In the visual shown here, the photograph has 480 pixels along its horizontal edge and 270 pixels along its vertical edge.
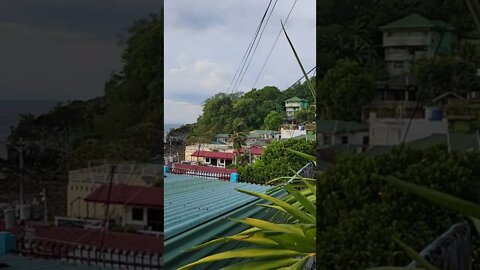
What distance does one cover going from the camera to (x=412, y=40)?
3.99ft

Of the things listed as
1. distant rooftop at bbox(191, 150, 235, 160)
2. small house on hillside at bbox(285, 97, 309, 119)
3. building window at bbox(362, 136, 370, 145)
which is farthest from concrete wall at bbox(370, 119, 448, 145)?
distant rooftop at bbox(191, 150, 235, 160)

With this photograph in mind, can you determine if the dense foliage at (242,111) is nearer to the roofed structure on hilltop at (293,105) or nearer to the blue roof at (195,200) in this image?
the roofed structure on hilltop at (293,105)

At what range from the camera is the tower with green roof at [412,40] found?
1199 mm

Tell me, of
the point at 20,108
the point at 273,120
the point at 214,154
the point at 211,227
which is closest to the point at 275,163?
the point at 273,120

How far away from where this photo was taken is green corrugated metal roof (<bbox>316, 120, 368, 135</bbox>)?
127 cm

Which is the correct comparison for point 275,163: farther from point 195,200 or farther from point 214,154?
point 195,200

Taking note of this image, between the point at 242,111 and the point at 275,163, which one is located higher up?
the point at 242,111

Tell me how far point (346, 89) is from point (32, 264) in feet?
3.25

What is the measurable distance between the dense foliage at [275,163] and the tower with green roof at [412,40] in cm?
279

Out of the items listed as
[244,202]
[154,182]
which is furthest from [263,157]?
[154,182]

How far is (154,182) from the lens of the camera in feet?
4.98

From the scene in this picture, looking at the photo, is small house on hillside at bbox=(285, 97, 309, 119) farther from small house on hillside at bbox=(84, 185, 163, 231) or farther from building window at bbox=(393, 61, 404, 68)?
building window at bbox=(393, 61, 404, 68)

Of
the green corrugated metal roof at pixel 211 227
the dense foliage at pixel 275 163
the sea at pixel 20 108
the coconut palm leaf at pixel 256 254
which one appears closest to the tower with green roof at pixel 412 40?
the sea at pixel 20 108

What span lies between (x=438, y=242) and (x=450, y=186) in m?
0.14
